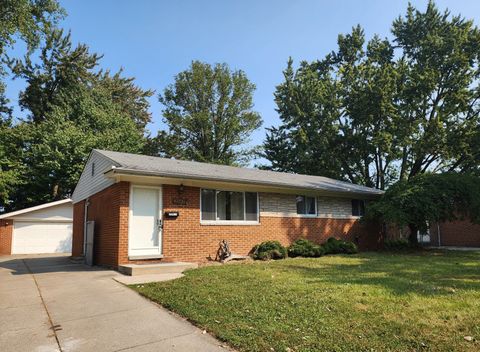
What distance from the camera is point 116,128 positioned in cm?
3056

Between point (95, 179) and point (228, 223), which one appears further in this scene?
point (95, 179)

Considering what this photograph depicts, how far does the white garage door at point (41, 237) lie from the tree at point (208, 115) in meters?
13.5

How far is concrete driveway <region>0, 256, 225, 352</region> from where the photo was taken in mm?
4020

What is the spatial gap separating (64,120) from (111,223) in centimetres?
2220

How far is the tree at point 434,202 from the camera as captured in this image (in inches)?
561

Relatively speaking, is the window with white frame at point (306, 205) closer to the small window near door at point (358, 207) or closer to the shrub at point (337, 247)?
the shrub at point (337, 247)

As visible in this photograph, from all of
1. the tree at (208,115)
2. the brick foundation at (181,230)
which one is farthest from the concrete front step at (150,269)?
the tree at (208,115)

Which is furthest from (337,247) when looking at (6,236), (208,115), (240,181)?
(208,115)

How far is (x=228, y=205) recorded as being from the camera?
41.0ft

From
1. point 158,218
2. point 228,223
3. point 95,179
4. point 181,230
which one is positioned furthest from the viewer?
point 95,179

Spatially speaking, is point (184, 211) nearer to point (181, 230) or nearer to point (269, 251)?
point (181, 230)

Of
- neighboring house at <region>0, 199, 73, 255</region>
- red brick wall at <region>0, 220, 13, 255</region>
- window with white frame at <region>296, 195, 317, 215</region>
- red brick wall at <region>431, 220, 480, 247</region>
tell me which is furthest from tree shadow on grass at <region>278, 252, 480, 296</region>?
red brick wall at <region>0, 220, 13, 255</region>

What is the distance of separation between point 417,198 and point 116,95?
111 feet

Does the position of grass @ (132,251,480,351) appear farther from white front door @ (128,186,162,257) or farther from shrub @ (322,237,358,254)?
shrub @ (322,237,358,254)
